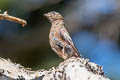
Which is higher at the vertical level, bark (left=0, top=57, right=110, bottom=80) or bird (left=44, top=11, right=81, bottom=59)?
bird (left=44, top=11, right=81, bottom=59)

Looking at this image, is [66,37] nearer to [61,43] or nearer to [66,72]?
[61,43]

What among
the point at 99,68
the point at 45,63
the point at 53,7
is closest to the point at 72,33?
Result: the point at 53,7

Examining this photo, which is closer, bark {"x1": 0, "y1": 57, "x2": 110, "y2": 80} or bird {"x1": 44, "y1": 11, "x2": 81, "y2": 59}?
bark {"x1": 0, "y1": 57, "x2": 110, "y2": 80}

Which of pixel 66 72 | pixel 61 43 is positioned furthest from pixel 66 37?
pixel 66 72

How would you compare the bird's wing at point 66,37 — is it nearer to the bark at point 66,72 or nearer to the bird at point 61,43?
the bird at point 61,43

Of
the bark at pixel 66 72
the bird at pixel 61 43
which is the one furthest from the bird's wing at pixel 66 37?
the bark at pixel 66 72

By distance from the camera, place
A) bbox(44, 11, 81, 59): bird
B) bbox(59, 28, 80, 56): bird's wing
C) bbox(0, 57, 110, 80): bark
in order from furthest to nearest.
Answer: bbox(59, 28, 80, 56): bird's wing
bbox(44, 11, 81, 59): bird
bbox(0, 57, 110, 80): bark

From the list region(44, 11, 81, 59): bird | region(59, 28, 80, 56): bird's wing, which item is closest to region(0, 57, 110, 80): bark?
region(44, 11, 81, 59): bird

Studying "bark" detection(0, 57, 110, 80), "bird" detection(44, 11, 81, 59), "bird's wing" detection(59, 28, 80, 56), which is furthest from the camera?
"bird's wing" detection(59, 28, 80, 56)

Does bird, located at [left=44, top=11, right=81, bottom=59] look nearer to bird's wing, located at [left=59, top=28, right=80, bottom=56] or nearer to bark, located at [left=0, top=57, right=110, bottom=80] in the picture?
bird's wing, located at [left=59, top=28, right=80, bottom=56]
